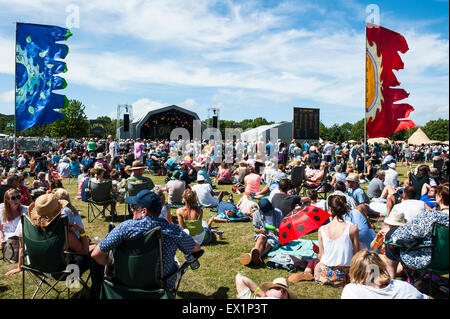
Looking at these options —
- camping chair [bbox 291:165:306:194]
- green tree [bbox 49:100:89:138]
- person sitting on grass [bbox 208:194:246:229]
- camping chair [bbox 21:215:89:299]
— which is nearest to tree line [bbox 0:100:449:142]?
green tree [bbox 49:100:89:138]

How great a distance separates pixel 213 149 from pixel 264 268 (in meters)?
11.3

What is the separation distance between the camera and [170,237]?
2869 mm

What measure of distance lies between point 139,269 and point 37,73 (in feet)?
22.5

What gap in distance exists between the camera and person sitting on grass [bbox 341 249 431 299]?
250cm

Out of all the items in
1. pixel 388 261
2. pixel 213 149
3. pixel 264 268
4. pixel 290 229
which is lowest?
pixel 264 268

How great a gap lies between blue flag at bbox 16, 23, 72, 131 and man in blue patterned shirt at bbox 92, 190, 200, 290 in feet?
19.4

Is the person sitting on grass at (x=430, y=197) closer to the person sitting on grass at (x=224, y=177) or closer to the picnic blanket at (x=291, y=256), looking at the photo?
the picnic blanket at (x=291, y=256)

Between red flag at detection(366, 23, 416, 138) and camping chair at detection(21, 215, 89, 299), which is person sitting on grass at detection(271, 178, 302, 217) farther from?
red flag at detection(366, 23, 416, 138)

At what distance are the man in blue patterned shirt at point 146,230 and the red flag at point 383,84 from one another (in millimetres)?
8253

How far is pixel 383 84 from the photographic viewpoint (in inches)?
380

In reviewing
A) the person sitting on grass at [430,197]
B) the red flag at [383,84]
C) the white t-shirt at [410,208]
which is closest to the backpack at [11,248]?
the white t-shirt at [410,208]
